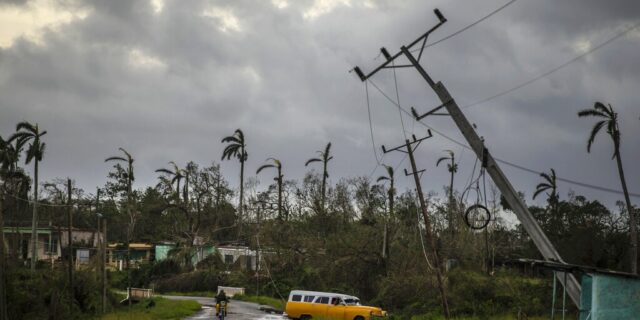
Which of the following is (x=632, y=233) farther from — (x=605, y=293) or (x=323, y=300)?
(x=605, y=293)

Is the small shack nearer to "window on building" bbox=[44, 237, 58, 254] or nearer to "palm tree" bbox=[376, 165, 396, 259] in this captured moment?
"palm tree" bbox=[376, 165, 396, 259]

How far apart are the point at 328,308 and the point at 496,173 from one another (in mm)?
15088

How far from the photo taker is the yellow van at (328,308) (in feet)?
101

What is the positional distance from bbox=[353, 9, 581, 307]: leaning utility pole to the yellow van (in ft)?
43.3

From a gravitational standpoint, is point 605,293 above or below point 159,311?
above

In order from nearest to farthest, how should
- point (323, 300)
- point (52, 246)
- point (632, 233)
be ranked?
point (323, 300) → point (632, 233) → point (52, 246)

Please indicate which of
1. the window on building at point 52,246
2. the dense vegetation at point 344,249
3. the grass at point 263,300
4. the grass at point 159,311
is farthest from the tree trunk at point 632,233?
the window on building at point 52,246

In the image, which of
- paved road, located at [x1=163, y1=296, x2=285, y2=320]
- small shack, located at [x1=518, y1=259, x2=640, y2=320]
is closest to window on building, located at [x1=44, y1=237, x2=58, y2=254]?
paved road, located at [x1=163, y1=296, x2=285, y2=320]

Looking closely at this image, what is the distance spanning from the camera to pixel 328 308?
3161cm

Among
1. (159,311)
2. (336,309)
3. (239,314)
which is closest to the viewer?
(336,309)

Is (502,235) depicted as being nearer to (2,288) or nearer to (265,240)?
(265,240)

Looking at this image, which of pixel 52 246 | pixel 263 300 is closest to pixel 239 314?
pixel 263 300

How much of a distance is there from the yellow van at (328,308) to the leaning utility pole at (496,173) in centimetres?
1320

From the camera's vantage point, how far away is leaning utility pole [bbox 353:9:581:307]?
18250 millimetres
